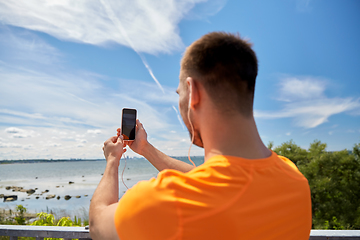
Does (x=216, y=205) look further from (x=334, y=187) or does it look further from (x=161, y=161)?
(x=334, y=187)

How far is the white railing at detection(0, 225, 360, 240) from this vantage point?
1611 millimetres

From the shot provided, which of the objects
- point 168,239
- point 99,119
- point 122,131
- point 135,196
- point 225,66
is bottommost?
point 168,239

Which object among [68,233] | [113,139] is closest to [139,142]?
[113,139]

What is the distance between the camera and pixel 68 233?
1.67 meters

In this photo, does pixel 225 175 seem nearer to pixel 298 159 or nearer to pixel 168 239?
pixel 168 239

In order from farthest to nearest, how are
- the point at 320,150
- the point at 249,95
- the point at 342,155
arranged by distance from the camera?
the point at 320,150
the point at 342,155
the point at 249,95

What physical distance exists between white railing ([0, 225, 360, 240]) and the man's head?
137 centimetres

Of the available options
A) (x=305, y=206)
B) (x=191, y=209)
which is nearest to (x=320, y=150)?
(x=305, y=206)

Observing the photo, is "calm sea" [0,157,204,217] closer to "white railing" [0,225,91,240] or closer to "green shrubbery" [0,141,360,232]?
"white railing" [0,225,91,240]

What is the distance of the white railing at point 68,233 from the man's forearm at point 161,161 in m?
0.73

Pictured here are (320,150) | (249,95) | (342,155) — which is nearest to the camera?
(249,95)

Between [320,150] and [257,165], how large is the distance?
623 cm

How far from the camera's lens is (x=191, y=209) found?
27.1 inches

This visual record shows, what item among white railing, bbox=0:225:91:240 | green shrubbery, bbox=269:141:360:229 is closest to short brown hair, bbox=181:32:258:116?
white railing, bbox=0:225:91:240
